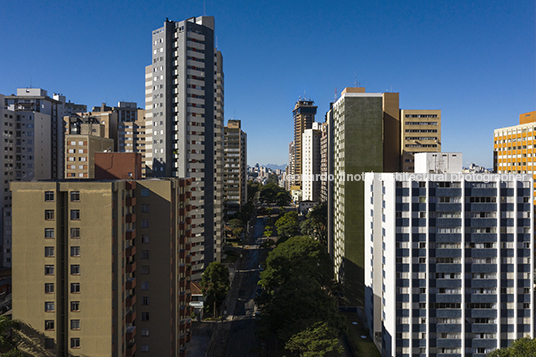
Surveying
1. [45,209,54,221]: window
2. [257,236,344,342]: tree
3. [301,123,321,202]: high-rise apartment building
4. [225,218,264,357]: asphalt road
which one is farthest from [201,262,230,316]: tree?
[301,123,321,202]: high-rise apartment building

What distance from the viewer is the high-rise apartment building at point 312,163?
17638 centimetres

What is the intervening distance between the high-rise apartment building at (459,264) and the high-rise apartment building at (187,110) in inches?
1569

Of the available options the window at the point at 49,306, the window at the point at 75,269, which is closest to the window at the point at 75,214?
the window at the point at 75,269

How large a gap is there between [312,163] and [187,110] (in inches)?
4521

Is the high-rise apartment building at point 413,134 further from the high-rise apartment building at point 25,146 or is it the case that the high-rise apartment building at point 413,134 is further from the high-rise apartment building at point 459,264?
the high-rise apartment building at point 25,146

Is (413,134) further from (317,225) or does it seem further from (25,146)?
(25,146)

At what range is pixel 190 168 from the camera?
7206 centimetres

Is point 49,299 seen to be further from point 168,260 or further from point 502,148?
point 502,148

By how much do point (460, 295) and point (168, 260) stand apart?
38.4 meters

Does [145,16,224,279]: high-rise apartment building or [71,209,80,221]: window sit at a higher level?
[145,16,224,279]: high-rise apartment building

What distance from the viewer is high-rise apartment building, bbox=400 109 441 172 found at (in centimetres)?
7638

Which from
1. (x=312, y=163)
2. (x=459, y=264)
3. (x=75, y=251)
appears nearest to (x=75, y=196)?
(x=75, y=251)

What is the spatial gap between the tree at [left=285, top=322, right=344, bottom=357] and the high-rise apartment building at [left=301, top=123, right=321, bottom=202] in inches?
5316

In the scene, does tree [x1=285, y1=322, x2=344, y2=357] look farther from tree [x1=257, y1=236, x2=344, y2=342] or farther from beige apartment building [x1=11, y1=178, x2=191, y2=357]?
beige apartment building [x1=11, y1=178, x2=191, y2=357]
